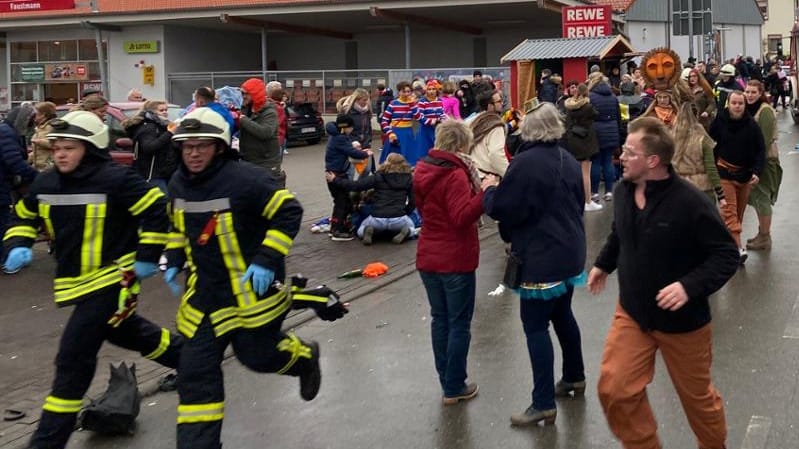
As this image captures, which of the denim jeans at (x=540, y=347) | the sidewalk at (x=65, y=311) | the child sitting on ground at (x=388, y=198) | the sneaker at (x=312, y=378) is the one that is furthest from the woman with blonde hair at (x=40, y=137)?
the denim jeans at (x=540, y=347)

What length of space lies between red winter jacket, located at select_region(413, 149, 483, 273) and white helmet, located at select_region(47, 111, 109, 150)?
1.78 metres

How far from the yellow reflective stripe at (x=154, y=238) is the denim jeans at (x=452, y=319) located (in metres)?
1.52

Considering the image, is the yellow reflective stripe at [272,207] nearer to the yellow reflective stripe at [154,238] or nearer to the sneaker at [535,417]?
the yellow reflective stripe at [154,238]

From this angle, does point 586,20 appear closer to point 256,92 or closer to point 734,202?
point 256,92

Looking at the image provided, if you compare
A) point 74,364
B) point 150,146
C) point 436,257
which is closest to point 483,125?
point 436,257

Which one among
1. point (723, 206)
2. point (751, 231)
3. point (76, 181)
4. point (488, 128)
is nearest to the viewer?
point (76, 181)

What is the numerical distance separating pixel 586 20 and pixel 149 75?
15.9m

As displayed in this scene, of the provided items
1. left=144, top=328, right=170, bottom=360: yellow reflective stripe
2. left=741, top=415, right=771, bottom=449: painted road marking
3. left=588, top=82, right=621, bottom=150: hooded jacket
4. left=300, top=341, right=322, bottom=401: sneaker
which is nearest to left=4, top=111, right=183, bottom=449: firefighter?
left=144, top=328, right=170, bottom=360: yellow reflective stripe

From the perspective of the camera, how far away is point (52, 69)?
3609cm

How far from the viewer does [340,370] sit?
6.77m

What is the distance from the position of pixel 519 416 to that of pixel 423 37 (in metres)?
33.4

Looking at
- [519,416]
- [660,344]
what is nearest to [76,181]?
[519,416]

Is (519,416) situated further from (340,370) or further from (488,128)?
(488,128)

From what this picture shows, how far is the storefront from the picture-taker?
35.8 m
